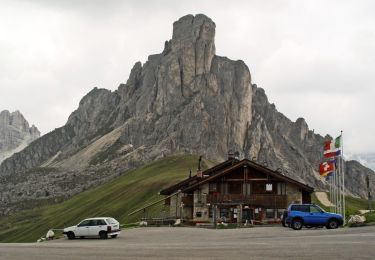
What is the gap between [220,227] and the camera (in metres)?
54.4

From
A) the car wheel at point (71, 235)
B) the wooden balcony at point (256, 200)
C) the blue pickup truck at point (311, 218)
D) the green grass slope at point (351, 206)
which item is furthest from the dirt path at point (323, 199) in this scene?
the car wheel at point (71, 235)

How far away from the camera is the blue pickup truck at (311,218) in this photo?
44500mm

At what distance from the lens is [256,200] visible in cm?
6856

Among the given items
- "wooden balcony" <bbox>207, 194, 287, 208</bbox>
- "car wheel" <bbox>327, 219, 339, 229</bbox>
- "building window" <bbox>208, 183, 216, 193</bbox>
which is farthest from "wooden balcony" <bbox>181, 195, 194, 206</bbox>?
"car wheel" <bbox>327, 219, 339, 229</bbox>

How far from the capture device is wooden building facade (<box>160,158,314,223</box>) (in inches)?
2699

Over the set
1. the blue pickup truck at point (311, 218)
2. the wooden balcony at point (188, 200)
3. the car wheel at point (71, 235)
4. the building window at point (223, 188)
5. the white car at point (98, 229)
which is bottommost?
the car wheel at point (71, 235)

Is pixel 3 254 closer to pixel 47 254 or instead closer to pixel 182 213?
pixel 47 254

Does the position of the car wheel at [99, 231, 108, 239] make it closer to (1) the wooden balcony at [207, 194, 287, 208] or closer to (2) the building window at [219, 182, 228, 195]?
(1) the wooden balcony at [207, 194, 287, 208]

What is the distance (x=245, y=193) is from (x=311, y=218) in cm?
2469

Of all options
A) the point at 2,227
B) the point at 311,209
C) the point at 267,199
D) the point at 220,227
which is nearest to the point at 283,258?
the point at 311,209

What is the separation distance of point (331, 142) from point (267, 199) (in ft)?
54.2

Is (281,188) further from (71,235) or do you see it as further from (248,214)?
(71,235)

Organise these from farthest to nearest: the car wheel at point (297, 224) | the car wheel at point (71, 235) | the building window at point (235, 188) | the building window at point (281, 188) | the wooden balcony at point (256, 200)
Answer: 1. the building window at point (235, 188)
2. the building window at point (281, 188)
3. the wooden balcony at point (256, 200)
4. the car wheel at point (71, 235)
5. the car wheel at point (297, 224)

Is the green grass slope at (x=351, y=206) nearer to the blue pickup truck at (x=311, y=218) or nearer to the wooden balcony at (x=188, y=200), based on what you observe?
the wooden balcony at (x=188, y=200)
